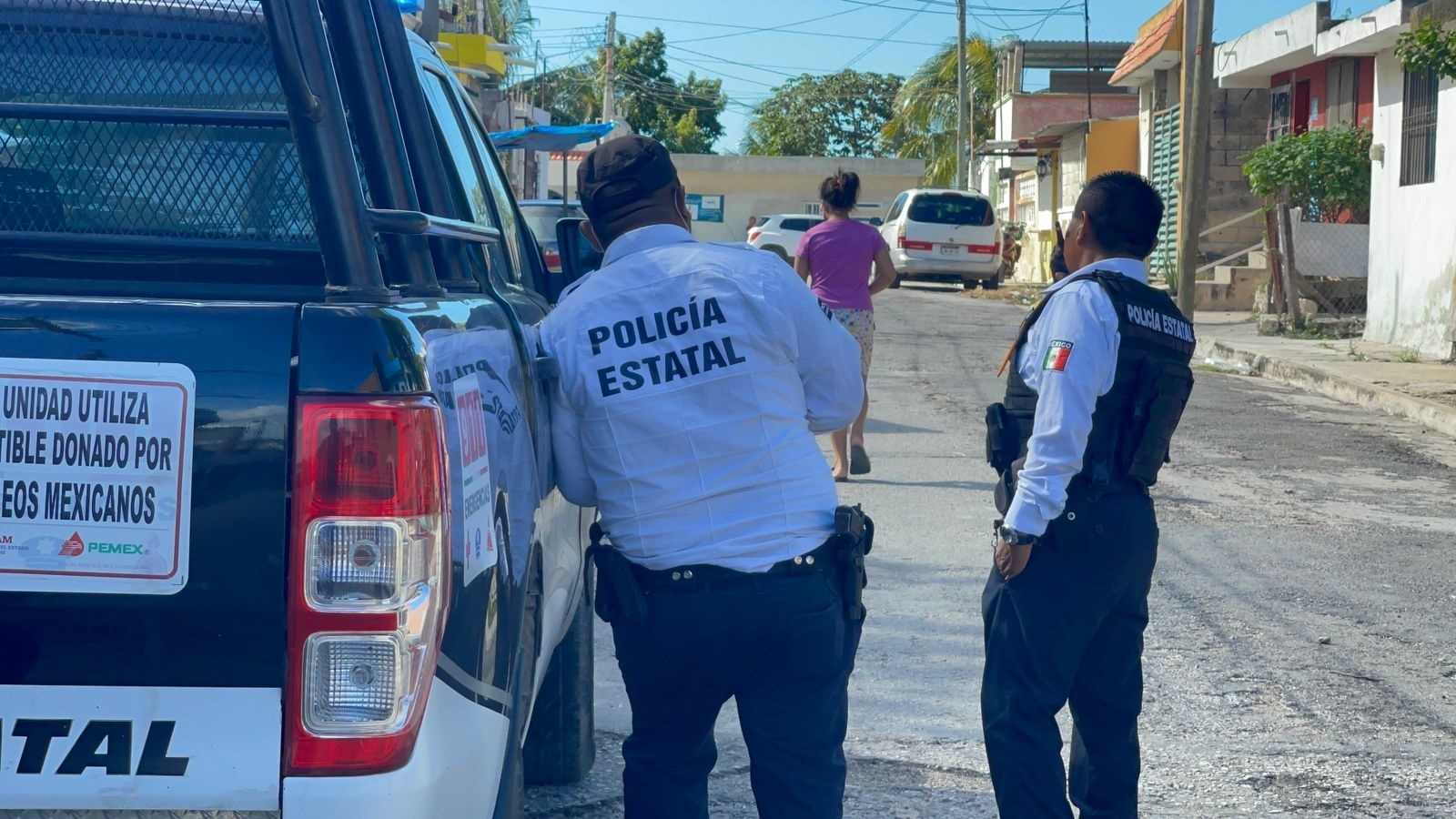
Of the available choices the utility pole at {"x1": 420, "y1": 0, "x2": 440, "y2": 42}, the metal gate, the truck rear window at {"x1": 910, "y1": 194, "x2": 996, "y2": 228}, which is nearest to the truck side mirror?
the utility pole at {"x1": 420, "y1": 0, "x2": 440, "y2": 42}

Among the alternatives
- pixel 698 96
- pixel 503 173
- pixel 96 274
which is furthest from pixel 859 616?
pixel 698 96

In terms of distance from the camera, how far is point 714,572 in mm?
2814

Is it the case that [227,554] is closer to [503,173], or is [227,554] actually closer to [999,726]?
[999,726]

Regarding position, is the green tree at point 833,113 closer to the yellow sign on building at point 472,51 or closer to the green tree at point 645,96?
the green tree at point 645,96

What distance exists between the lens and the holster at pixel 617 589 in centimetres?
284

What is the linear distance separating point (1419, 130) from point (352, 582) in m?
17.2

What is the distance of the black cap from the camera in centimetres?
299

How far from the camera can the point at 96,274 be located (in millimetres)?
2486

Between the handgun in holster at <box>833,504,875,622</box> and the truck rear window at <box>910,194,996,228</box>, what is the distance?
989 inches

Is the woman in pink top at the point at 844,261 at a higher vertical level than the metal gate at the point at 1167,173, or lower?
lower

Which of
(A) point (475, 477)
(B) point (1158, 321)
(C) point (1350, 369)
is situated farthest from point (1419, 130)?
(A) point (475, 477)

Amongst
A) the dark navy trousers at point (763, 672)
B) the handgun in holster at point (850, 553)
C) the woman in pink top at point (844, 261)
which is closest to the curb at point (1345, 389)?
the woman in pink top at point (844, 261)

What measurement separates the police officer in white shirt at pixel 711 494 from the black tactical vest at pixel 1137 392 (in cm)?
83

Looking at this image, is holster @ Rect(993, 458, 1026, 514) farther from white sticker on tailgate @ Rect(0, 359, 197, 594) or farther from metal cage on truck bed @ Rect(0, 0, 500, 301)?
white sticker on tailgate @ Rect(0, 359, 197, 594)
